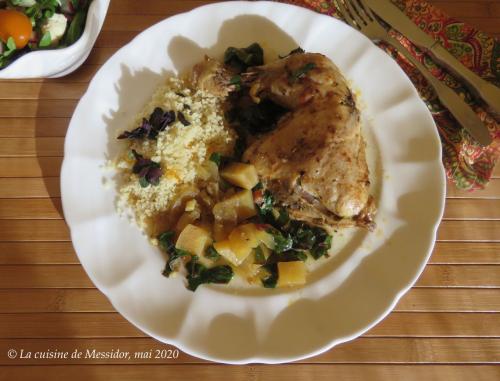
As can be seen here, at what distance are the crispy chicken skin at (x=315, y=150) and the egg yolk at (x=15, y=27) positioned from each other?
1.33m

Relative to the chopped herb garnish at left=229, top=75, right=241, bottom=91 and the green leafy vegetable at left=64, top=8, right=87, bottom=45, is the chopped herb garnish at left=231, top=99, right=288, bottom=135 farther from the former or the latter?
the green leafy vegetable at left=64, top=8, right=87, bottom=45

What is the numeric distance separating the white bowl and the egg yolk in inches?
5.8

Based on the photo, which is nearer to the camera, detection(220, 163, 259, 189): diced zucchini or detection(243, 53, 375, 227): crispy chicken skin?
detection(243, 53, 375, 227): crispy chicken skin

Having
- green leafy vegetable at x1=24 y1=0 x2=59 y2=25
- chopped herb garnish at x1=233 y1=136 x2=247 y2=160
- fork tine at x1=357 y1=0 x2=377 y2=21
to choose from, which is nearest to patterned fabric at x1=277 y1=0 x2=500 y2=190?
fork tine at x1=357 y1=0 x2=377 y2=21

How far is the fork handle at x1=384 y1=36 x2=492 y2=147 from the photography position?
2398 millimetres

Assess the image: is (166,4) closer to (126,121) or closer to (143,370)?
(126,121)

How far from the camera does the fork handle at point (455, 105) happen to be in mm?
2398

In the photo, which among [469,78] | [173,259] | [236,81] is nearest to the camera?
[173,259]

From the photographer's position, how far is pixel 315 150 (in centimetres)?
207

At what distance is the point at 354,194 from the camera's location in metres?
2.04

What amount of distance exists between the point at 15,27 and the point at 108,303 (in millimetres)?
1529

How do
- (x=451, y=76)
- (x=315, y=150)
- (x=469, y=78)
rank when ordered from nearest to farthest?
(x=315, y=150) < (x=469, y=78) < (x=451, y=76)

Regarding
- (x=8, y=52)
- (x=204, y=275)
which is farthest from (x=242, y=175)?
(x=8, y=52)

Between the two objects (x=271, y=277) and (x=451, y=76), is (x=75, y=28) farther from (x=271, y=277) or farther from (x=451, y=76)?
(x=451, y=76)
